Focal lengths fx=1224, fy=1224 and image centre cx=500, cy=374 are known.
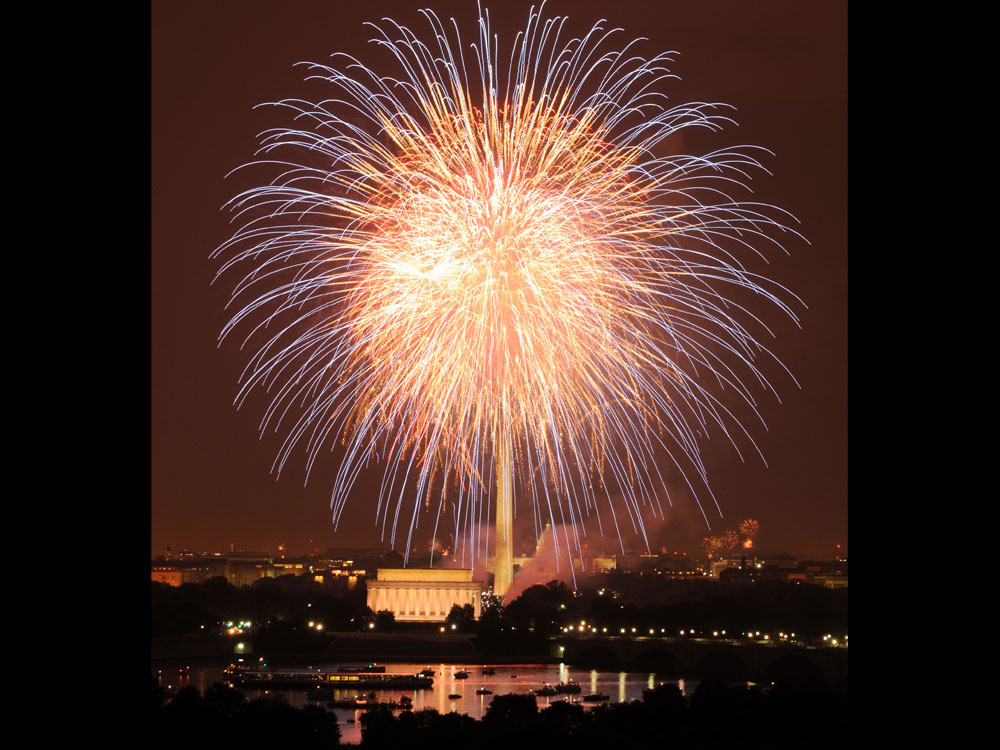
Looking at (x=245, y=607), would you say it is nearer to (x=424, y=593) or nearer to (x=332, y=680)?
(x=424, y=593)

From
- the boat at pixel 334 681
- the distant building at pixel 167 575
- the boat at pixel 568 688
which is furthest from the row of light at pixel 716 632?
the distant building at pixel 167 575

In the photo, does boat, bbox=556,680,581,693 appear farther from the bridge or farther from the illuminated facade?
the illuminated facade

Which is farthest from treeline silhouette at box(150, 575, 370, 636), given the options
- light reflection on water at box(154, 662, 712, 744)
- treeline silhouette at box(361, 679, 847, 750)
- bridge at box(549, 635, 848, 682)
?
treeline silhouette at box(361, 679, 847, 750)

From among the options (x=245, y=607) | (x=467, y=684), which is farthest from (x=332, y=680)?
(x=245, y=607)

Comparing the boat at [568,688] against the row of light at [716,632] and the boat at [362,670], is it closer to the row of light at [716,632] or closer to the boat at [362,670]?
the boat at [362,670]

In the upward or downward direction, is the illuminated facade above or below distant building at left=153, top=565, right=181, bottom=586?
above
